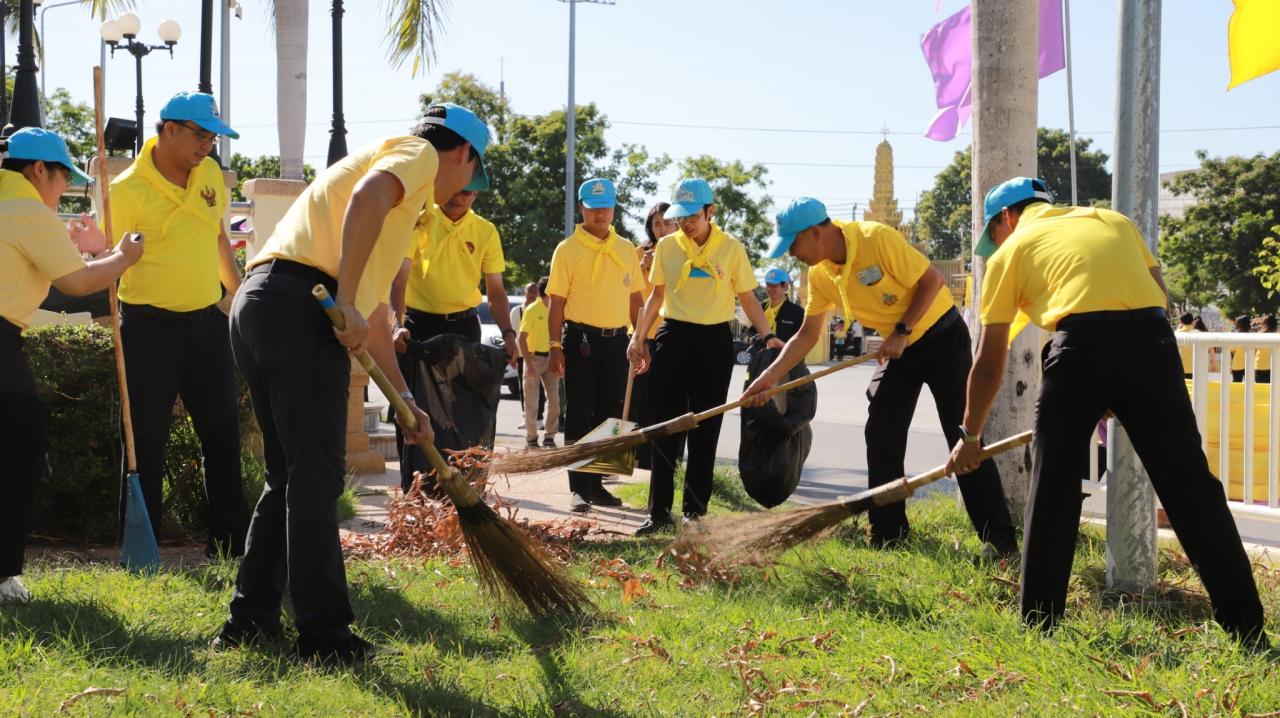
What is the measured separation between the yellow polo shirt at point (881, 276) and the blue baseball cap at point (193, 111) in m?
2.86

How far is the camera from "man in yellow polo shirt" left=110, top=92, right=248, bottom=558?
5.29m

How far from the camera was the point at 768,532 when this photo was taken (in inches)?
192

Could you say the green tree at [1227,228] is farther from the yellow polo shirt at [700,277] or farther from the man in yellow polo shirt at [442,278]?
the man in yellow polo shirt at [442,278]

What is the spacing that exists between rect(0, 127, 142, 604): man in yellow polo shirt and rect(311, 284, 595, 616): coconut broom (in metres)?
1.60

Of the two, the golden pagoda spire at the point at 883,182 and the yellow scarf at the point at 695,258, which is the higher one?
the golden pagoda spire at the point at 883,182

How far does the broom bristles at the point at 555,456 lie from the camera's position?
578 cm

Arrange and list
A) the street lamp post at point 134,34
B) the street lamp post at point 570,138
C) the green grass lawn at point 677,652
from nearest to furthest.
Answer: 1. the green grass lawn at point 677,652
2. the street lamp post at point 134,34
3. the street lamp post at point 570,138

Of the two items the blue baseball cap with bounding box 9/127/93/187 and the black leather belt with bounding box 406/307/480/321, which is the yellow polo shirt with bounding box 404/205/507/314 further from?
the blue baseball cap with bounding box 9/127/93/187

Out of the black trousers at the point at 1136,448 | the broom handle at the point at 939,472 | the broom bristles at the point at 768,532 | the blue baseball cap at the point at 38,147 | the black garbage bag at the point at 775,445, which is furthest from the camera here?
the black garbage bag at the point at 775,445

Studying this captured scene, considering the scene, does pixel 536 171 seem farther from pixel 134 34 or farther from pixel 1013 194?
pixel 1013 194

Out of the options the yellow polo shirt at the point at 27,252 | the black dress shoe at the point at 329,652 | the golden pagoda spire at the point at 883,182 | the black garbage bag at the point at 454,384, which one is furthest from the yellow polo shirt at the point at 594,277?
the golden pagoda spire at the point at 883,182

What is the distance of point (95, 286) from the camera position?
15.1 feet

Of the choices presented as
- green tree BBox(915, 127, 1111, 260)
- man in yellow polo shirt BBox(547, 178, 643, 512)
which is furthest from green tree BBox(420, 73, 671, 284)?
green tree BBox(915, 127, 1111, 260)

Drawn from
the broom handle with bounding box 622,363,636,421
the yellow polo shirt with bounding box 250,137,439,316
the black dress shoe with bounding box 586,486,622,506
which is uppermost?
the yellow polo shirt with bounding box 250,137,439,316
